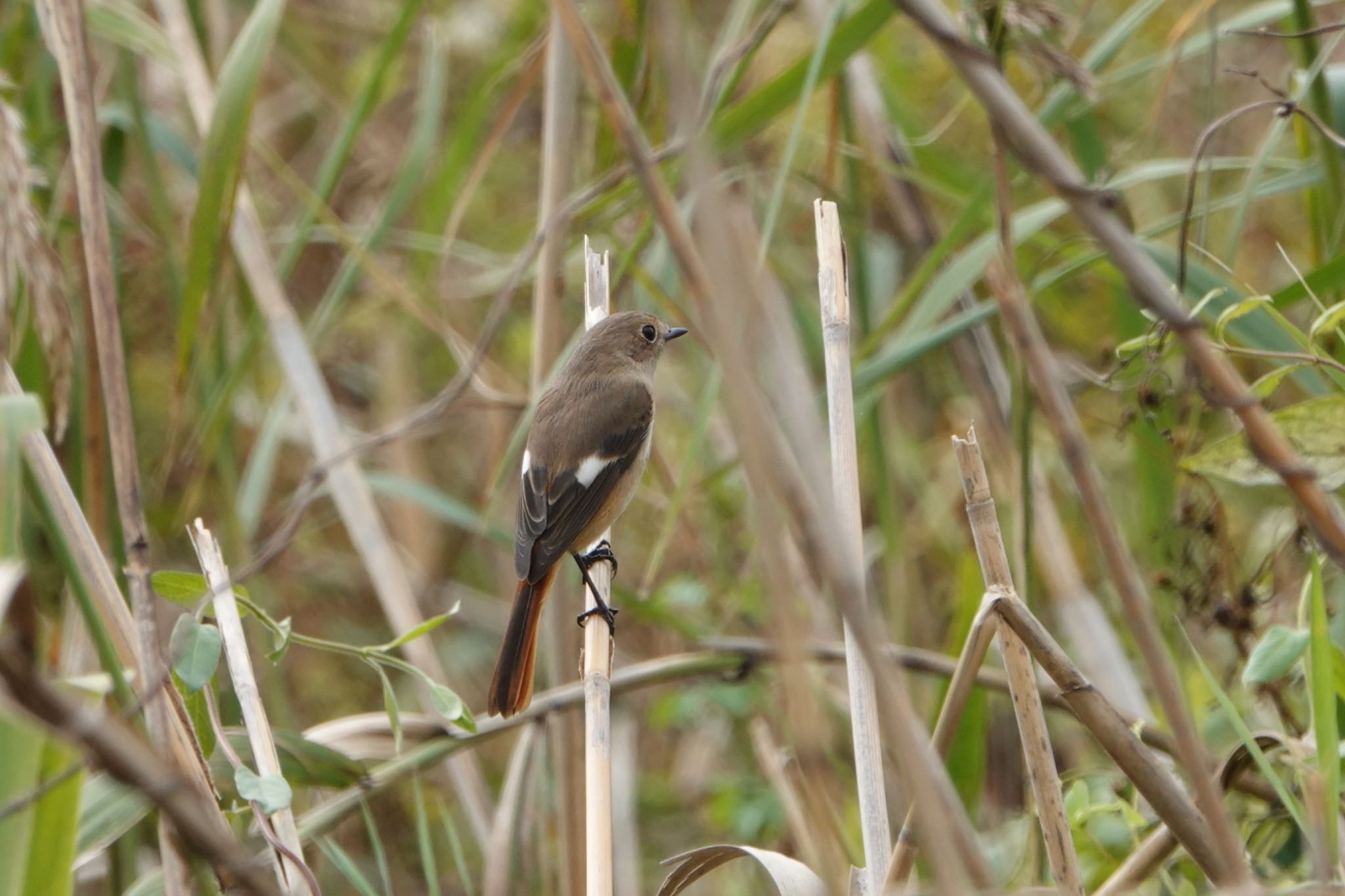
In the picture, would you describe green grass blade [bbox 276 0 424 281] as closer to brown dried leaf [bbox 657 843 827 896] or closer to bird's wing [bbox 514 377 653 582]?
bird's wing [bbox 514 377 653 582]

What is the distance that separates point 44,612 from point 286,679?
77.9 inches

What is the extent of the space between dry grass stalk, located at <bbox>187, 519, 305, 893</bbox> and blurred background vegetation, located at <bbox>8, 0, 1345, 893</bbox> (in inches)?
2.6

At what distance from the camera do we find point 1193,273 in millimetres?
2438

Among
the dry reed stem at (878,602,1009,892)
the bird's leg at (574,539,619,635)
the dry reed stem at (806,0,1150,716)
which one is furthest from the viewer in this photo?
the dry reed stem at (806,0,1150,716)

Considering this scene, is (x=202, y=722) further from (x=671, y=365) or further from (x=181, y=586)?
(x=671, y=365)

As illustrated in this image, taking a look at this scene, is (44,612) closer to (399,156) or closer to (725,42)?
(725,42)

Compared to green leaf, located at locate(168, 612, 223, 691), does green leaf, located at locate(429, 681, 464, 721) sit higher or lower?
lower

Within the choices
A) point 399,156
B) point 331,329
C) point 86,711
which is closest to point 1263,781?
point 86,711

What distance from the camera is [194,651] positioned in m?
1.78

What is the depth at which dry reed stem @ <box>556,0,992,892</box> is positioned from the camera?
3.92 ft

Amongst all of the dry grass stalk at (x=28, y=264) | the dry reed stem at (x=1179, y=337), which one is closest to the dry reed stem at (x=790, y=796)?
the dry reed stem at (x=1179, y=337)

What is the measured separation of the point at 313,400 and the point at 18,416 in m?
1.96

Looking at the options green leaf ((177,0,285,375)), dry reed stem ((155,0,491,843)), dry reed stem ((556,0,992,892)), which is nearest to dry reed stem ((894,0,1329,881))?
dry reed stem ((556,0,992,892))

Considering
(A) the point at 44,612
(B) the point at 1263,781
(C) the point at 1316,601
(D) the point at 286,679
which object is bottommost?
(D) the point at 286,679
